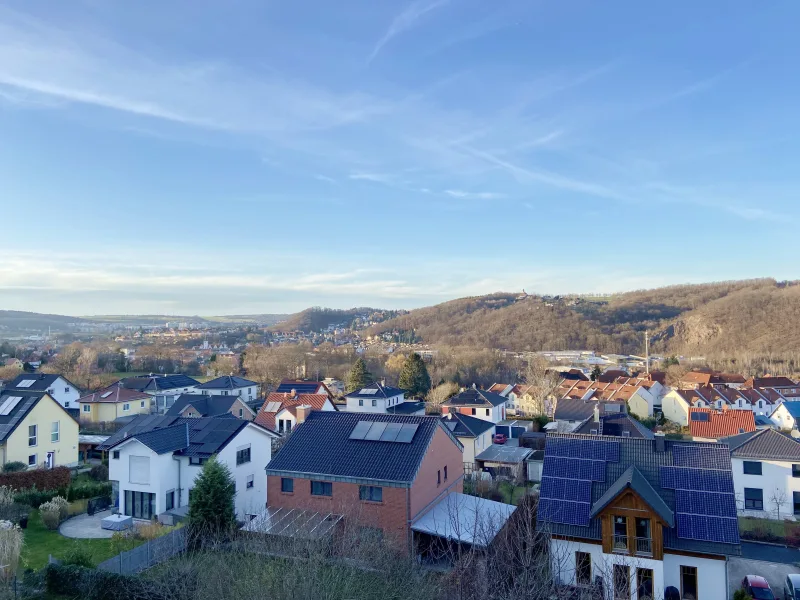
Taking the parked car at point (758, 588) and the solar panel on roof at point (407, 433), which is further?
the solar panel on roof at point (407, 433)

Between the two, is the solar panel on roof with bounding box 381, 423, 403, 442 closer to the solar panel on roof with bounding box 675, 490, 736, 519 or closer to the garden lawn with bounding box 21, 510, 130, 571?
the solar panel on roof with bounding box 675, 490, 736, 519

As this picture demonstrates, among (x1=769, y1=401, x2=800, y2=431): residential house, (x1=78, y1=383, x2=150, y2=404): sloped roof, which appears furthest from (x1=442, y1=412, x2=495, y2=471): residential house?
(x1=78, y1=383, x2=150, y2=404): sloped roof

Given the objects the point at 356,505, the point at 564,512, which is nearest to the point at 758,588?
the point at 564,512

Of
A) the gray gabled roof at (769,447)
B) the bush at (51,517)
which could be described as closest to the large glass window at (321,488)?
the bush at (51,517)

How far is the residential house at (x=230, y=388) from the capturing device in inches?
2240

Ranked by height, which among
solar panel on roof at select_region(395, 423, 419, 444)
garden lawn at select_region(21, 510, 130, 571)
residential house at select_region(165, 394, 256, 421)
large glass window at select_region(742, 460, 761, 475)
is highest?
solar panel on roof at select_region(395, 423, 419, 444)

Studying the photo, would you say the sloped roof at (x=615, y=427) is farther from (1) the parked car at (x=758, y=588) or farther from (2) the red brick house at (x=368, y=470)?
(1) the parked car at (x=758, y=588)

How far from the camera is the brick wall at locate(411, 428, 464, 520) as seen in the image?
18.4m

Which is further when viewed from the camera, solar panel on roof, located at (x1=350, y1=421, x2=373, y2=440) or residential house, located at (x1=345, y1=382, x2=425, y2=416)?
residential house, located at (x1=345, y1=382, x2=425, y2=416)

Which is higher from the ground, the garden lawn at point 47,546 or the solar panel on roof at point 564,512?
the solar panel on roof at point 564,512

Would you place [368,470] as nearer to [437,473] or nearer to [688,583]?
[437,473]

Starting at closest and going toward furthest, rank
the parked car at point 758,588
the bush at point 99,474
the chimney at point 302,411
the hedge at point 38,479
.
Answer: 1. the parked car at point 758,588
2. the hedge at point 38,479
3. the bush at point 99,474
4. the chimney at point 302,411

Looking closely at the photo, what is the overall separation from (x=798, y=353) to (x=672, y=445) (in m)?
91.5

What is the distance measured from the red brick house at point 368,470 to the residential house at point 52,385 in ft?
102
